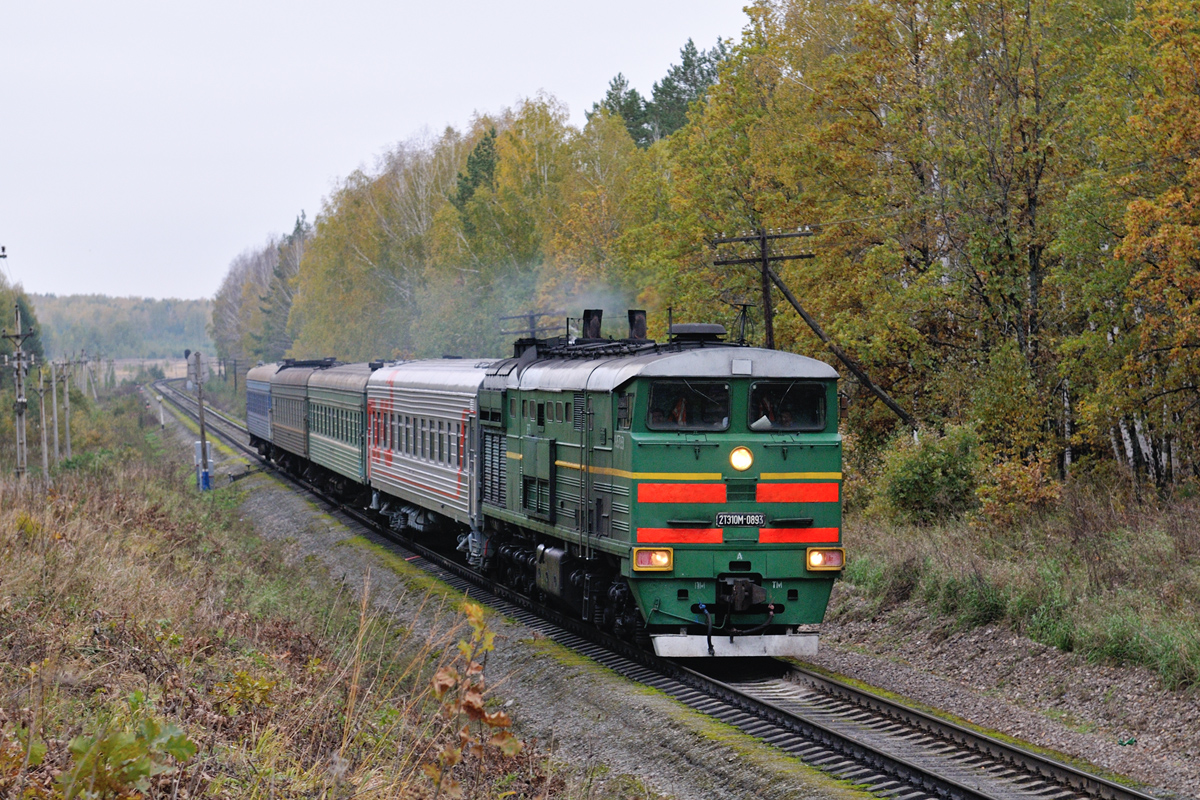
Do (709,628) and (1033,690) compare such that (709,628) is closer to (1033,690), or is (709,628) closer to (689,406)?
(689,406)

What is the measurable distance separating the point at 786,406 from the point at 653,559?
6.40 feet

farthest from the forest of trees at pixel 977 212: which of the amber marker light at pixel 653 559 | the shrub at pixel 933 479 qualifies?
the amber marker light at pixel 653 559

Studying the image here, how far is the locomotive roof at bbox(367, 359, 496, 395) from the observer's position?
55.7 feet

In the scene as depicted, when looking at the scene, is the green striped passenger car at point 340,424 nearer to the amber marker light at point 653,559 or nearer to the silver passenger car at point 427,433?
the silver passenger car at point 427,433

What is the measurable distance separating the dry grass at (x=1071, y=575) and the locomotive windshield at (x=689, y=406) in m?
3.88

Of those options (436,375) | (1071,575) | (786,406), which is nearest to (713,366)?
(786,406)

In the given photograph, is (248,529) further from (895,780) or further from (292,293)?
(292,293)

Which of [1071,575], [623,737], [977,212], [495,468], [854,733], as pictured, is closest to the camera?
[854,733]

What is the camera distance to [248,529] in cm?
2595

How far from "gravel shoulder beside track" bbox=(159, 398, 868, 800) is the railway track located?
0.89 feet

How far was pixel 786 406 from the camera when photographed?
1119 cm

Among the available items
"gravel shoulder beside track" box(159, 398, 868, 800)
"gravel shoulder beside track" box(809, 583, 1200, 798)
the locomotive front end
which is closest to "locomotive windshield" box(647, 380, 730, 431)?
the locomotive front end

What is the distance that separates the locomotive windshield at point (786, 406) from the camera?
11.1 meters

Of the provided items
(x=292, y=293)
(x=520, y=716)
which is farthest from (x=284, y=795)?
(x=292, y=293)
